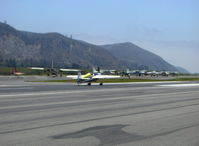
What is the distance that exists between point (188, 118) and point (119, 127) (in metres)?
4.63

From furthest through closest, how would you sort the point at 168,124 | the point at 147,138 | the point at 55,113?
the point at 55,113 → the point at 168,124 → the point at 147,138

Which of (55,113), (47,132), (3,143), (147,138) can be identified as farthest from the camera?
(55,113)

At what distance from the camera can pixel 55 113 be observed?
1783cm

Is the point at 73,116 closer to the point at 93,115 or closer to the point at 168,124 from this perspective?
the point at 93,115

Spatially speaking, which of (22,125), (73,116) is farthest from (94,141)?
(73,116)

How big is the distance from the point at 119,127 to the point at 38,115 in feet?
17.1

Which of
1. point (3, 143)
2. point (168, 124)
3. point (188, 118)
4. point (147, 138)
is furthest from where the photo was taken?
point (188, 118)

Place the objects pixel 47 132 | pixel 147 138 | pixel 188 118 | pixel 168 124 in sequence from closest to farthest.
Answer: pixel 147 138 < pixel 47 132 < pixel 168 124 < pixel 188 118

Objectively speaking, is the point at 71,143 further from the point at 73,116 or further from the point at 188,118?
the point at 188,118

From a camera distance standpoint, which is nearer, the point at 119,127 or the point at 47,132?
the point at 47,132

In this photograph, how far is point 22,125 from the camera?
13680 millimetres

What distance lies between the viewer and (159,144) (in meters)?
10.5

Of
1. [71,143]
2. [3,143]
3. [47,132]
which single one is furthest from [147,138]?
[3,143]

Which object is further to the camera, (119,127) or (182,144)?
(119,127)
